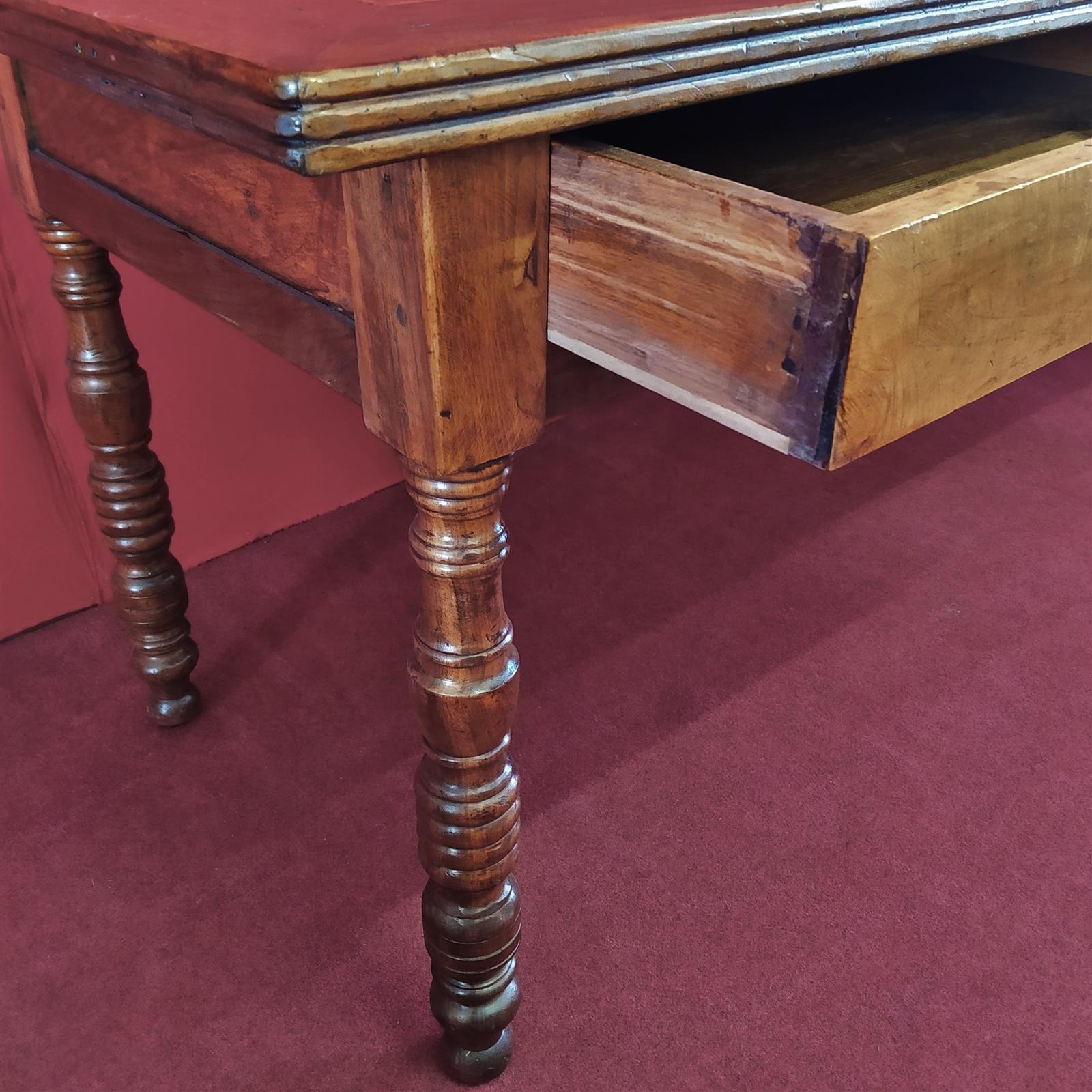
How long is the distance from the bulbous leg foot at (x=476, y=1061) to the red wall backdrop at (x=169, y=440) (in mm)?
751

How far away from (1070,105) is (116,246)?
0.71 meters

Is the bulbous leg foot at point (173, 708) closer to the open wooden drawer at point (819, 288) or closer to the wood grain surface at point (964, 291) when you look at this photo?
the open wooden drawer at point (819, 288)

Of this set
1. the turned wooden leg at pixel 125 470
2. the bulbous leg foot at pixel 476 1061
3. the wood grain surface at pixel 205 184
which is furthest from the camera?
the turned wooden leg at pixel 125 470

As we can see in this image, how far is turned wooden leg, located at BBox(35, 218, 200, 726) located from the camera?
903 mm

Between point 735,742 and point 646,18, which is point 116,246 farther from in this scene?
point 735,742

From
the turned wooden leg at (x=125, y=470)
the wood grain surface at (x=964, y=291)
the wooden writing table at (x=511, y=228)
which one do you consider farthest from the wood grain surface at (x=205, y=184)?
the wood grain surface at (x=964, y=291)

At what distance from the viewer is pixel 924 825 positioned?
40.3 inches

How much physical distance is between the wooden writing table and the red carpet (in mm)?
162

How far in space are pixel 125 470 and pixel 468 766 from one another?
19.3 inches

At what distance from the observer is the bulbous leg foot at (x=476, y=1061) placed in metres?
0.79

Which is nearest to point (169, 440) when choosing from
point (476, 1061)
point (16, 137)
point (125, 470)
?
point (125, 470)

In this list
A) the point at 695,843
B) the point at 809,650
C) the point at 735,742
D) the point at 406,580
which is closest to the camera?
the point at 695,843

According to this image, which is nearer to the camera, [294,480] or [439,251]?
[439,251]

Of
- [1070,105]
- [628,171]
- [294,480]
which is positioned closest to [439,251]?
[628,171]
